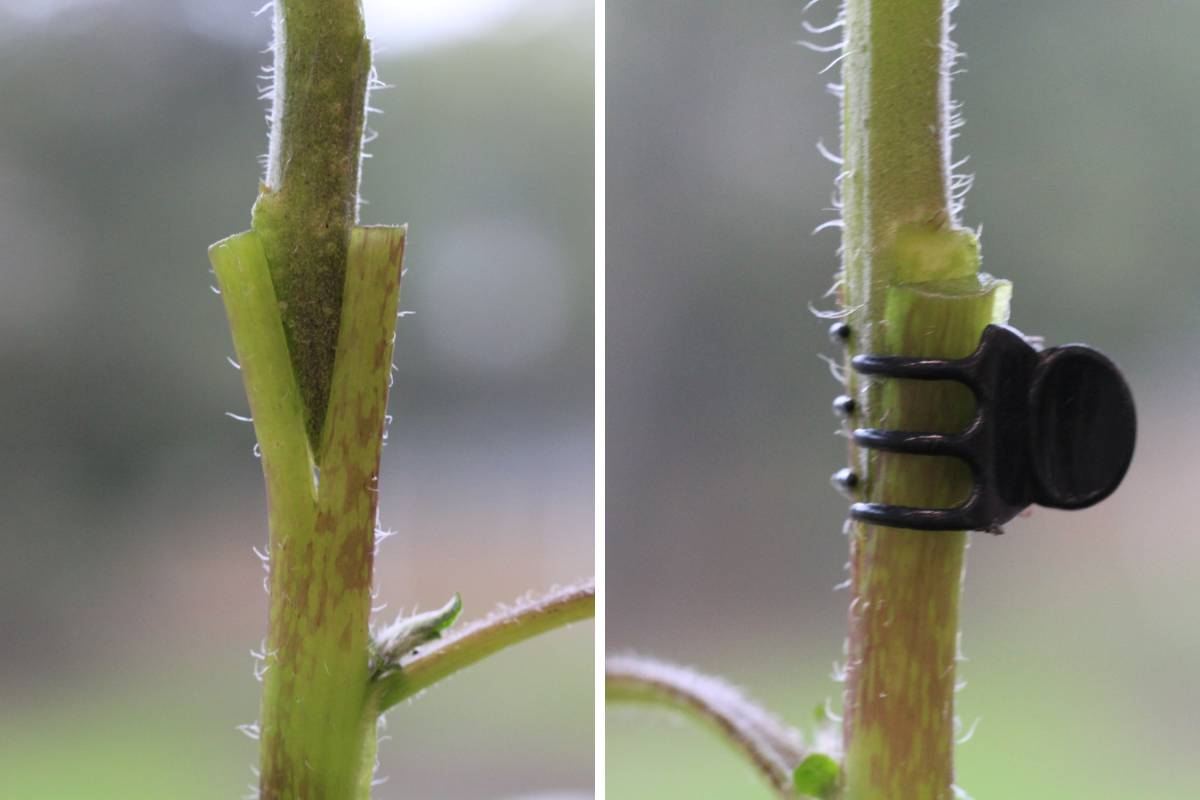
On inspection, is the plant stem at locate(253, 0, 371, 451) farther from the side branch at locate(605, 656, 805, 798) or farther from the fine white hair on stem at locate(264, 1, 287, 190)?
the side branch at locate(605, 656, 805, 798)

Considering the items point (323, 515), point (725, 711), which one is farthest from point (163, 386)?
point (725, 711)

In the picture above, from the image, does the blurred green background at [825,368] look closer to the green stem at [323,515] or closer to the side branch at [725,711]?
the side branch at [725,711]

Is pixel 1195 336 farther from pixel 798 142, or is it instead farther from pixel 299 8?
pixel 299 8

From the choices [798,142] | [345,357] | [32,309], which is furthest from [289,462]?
[798,142]

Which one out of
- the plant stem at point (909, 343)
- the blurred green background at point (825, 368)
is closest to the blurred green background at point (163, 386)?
the blurred green background at point (825, 368)

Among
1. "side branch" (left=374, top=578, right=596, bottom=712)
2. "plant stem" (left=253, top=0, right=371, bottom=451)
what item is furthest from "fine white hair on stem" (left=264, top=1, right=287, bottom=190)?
"side branch" (left=374, top=578, right=596, bottom=712)
